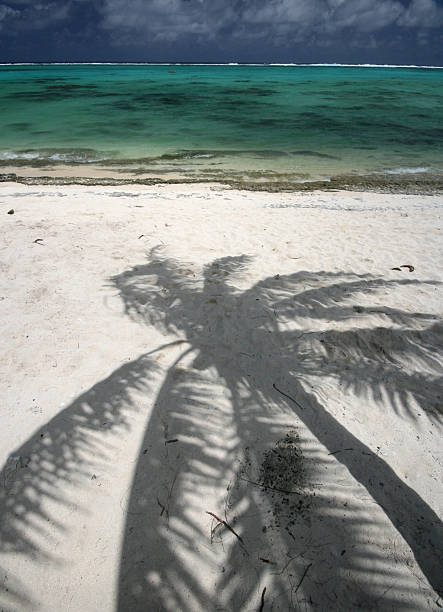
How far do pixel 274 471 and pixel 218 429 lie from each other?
59 centimetres

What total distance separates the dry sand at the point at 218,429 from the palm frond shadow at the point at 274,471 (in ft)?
0.04

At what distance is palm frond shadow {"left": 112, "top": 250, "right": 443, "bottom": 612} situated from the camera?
226cm

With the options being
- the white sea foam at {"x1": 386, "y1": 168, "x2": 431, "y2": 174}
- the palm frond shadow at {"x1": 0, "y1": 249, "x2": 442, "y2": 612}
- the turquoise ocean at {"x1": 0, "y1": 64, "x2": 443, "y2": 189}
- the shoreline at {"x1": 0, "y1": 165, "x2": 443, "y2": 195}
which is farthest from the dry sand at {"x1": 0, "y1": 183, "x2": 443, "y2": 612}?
the white sea foam at {"x1": 386, "y1": 168, "x2": 431, "y2": 174}

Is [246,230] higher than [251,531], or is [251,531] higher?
[246,230]

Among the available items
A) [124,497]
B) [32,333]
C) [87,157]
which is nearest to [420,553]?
[124,497]

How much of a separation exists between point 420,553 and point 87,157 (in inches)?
671

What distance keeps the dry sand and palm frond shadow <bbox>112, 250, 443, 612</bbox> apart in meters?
0.01

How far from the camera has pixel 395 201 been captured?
1023 centimetres

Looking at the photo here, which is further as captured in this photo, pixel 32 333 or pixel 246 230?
pixel 246 230

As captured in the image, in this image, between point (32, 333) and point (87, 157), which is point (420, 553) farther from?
point (87, 157)

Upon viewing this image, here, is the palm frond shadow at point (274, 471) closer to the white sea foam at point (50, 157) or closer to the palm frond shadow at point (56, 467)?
the palm frond shadow at point (56, 467)

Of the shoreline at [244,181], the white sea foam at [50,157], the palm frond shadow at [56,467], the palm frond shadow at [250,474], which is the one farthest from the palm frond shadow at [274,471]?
the white sea foam at [50,157]

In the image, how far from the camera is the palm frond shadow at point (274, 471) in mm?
2264

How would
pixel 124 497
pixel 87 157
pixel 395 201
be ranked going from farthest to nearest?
pixel 87 157 → pixel 395 201 → pixel 124 497
